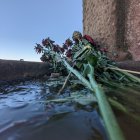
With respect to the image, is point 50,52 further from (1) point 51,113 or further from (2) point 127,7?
(2) point 127,7

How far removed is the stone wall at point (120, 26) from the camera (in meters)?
4.11

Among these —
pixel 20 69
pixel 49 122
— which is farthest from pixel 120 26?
pixel 49 122

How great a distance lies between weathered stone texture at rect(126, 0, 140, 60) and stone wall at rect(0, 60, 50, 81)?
2209 mm

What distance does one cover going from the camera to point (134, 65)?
237 centimetres

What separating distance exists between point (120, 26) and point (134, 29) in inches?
9.1

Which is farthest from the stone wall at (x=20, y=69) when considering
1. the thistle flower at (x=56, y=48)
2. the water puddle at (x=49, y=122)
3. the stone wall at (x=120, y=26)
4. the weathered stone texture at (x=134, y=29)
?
the weathered stone texture at (x=134, y=29)

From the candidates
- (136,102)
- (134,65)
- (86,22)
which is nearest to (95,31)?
(86,22)

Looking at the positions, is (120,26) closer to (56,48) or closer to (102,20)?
(102,20)

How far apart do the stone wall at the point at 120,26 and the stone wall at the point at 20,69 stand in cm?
210

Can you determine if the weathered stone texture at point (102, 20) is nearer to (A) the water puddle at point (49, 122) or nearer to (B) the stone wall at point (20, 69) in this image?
(B) the stone wall at point (20, 69)

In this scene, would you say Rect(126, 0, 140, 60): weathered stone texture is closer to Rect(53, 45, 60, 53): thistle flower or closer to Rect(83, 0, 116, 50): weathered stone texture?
Rect(83, 0, 116, 50): weathered stone texture

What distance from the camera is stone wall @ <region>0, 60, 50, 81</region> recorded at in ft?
5.60

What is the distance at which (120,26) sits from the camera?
421 cm

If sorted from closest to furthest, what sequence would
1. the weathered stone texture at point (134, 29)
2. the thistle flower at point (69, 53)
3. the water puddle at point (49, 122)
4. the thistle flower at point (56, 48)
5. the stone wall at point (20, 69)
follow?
the water puddle at point (49, 122), the stone wall at point (20, 69), the thistle flower at point (69, 53), the thistle flower at point (56, 48), the weathered stone texture at point (134, 29)
